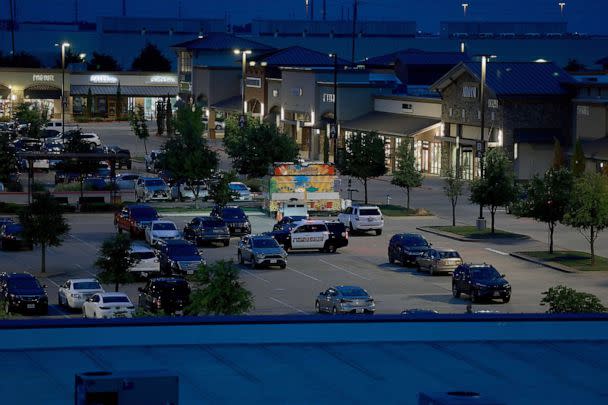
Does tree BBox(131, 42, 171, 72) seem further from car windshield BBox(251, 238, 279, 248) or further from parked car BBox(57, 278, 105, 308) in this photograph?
parked car BBox(57, 278, 105, 308)

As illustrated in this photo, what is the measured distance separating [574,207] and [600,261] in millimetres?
2205

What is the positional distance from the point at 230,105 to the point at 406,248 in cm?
7557

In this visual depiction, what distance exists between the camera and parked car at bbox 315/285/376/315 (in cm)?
3994

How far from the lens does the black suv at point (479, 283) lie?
43188 mm

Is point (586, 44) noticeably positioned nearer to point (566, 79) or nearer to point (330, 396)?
point (566, 79)

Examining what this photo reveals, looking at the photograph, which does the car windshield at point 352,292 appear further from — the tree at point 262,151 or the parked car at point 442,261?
the tree at point 262,151

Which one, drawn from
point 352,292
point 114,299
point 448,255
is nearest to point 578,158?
point 448,255

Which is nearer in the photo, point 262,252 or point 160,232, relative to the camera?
point 262,252

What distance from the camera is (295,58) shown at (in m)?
122

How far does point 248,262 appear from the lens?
168 feet

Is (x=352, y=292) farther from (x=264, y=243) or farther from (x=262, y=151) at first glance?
(x=262, y=151)

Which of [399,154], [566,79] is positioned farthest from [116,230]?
[566,79]

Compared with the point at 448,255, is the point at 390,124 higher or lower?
higher

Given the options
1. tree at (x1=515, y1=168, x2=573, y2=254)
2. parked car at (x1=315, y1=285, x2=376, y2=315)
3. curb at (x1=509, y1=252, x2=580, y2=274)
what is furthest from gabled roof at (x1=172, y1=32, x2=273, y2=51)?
parked car at (x1=315, y1=285, x2=376, y2=315)
